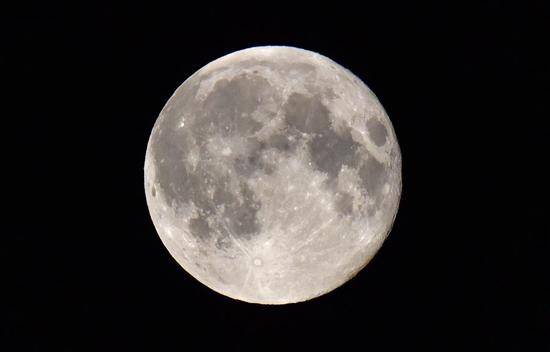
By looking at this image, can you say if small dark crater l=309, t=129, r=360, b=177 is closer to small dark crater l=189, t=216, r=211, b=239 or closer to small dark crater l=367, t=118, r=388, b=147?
small dark crater l=367, t=118, r=388, b=147

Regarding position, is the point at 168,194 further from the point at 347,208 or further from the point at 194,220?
the point at 347,208

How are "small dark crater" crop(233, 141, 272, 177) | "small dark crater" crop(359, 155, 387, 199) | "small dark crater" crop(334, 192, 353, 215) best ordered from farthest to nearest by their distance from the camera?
"small dark crater" crop(359, 155, 387, 199) → "small dark crater" crop(334, 192, 353, 215) → "small dark crater" crop(233, 141, 272, 177)

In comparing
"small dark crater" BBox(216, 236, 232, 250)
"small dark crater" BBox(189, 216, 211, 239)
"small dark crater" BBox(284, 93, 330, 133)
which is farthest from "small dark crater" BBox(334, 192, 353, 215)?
"small dark crater" BBox(189, 216, 211, 239)

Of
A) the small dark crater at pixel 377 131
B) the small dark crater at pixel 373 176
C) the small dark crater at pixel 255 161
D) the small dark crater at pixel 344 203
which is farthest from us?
the small dark crater at pixel 377 131

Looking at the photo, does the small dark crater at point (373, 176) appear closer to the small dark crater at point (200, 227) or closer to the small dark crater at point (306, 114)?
the small dark crater at point (306, 114)

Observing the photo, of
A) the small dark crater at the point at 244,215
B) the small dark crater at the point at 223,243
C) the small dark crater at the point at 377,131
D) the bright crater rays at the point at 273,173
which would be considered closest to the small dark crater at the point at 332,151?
the bright crater rays at the point at 273,173

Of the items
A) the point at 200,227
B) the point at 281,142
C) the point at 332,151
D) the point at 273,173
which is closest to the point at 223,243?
the point at 200,227

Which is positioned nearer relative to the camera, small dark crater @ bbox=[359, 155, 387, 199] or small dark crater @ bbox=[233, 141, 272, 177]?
small dark crater @ bbox=[233, 141, 272, 177]

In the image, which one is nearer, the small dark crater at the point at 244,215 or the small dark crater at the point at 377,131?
the small dark crater at the point at 244,215
